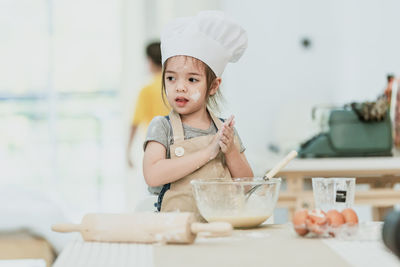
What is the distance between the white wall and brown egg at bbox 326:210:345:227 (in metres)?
3.62

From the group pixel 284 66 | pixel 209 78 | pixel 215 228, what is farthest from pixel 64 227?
pixel 284 66

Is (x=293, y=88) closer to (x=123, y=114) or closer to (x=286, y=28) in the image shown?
(x=286, y=28)

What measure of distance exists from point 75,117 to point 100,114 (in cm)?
26

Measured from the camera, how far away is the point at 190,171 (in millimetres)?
1254

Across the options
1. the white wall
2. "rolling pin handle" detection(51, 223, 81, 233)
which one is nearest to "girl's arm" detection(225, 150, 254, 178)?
"rolling pin handle" detection(51, 223, 81, 233)

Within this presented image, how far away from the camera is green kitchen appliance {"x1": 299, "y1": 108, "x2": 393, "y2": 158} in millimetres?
2543

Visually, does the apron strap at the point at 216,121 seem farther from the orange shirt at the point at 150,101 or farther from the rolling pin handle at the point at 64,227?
the orange shirt at the point at 150,101

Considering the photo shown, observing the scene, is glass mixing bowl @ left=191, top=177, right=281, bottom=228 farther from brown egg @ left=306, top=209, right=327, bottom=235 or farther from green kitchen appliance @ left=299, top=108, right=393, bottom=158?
green kitchen appliance @ left=299, top=108, right=393, bottom=158

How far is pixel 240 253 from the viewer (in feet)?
2.85

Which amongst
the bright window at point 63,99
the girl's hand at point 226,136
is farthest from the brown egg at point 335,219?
the bright window at point 63,99

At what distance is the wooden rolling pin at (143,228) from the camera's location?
923 mm

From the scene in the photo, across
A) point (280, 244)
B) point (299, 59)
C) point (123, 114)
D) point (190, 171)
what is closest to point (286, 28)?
point (299, 59)

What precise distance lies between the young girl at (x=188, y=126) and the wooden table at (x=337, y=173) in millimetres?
1072

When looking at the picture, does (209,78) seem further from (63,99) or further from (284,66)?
(63,99)
